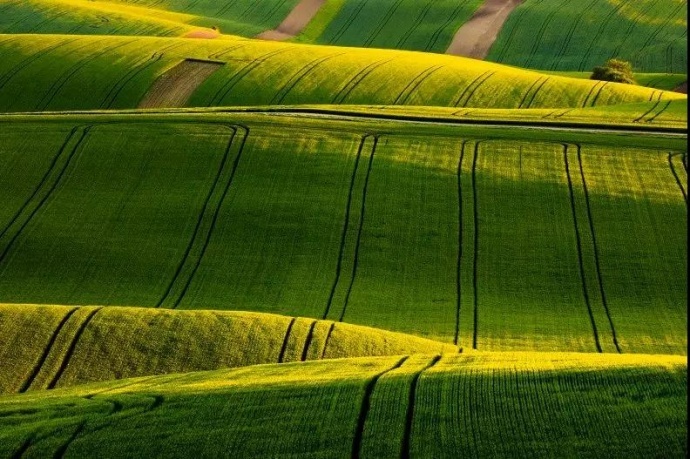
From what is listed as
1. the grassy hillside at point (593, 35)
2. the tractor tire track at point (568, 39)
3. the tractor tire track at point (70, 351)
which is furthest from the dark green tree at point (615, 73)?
the tractor tire track at point (70, 351)

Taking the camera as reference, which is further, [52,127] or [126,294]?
[52,127]

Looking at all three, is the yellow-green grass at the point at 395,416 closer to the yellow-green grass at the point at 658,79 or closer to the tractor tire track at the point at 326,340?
the tractor tire track at the point at 326,340

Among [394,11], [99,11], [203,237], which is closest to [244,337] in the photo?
[203,237]

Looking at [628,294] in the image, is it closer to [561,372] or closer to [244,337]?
[244,337]

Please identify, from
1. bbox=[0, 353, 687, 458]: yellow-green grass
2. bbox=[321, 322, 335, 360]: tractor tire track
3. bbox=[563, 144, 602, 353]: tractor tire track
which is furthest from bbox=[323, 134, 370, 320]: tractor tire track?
bbox=[0, 353, 687, 458]: yellow-green grass

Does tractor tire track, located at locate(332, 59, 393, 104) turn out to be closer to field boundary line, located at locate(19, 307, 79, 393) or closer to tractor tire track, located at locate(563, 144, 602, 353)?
tractor tire track, located at locate(563, 144, 602, 353)

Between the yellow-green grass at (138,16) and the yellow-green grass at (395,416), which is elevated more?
the yellow-green grass at (395,416)
